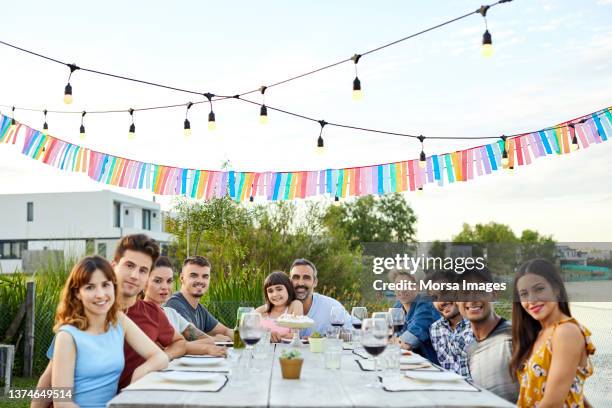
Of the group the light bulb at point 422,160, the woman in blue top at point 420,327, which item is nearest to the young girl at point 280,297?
the woman in blue top at point 420,327

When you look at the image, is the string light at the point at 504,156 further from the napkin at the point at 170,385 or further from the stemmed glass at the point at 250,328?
the napkin at the point at 170,385

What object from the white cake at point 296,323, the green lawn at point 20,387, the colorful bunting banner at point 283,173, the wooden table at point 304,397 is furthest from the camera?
the colorful bunting banner at point 283,173

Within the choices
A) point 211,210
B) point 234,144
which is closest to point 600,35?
point 234,144

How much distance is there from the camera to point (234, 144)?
13883mm

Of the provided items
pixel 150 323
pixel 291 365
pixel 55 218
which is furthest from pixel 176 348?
pixel 55 218

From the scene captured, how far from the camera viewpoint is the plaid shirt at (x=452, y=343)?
3998 mm

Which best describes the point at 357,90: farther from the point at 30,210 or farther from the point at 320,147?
the point at 30,210

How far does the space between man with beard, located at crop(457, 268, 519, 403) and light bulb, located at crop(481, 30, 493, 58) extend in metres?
2.35

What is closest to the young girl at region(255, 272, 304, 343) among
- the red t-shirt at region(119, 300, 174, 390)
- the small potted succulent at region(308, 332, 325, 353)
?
the small potted succulent at region(308, 332, 325, 353)

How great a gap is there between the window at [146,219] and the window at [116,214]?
4107mm

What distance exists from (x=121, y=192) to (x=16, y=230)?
7224 mm

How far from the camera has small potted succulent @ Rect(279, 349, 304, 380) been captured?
10.1 feet

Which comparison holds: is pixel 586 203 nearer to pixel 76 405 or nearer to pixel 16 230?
pixel 76 405

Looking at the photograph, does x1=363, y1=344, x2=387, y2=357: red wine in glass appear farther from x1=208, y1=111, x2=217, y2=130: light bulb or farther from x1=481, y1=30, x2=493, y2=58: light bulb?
x1=208, y1=111, x2=217, y2=130: light bulb
